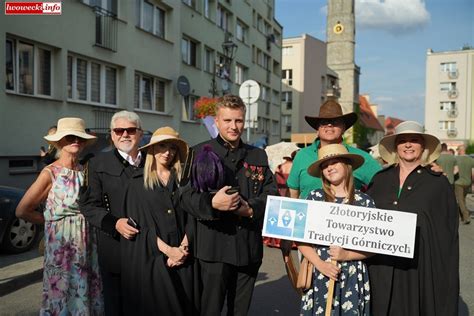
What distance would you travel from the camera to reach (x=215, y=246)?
3.00 m

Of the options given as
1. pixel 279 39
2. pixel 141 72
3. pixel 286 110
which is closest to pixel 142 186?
pixel 141 72

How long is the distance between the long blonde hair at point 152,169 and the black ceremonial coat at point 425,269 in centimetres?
158

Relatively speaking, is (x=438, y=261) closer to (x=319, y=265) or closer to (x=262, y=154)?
(x=319, y=265)

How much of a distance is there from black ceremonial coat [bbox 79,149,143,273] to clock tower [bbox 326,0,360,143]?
6756 cm

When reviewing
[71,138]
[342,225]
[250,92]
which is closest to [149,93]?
[250,92]

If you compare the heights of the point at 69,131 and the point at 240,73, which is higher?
the point at 240,73

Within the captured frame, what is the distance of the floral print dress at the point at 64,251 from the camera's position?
3.43 metres

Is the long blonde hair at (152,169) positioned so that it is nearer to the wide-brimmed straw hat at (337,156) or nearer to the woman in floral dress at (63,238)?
the woman in floral dress at (63,238)

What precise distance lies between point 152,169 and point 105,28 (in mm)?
13406

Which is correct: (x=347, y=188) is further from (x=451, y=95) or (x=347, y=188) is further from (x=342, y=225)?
(x=451, y=95)

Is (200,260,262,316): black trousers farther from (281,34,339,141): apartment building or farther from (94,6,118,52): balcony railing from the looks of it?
(281,34,339,141): apartment building

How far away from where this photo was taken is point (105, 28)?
15.2m

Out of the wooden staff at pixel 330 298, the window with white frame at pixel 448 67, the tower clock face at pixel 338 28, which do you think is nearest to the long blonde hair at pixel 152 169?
the wooden staff at pixel 330 298

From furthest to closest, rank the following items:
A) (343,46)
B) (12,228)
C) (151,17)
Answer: (343,46)
(151,17)
(12,228)
